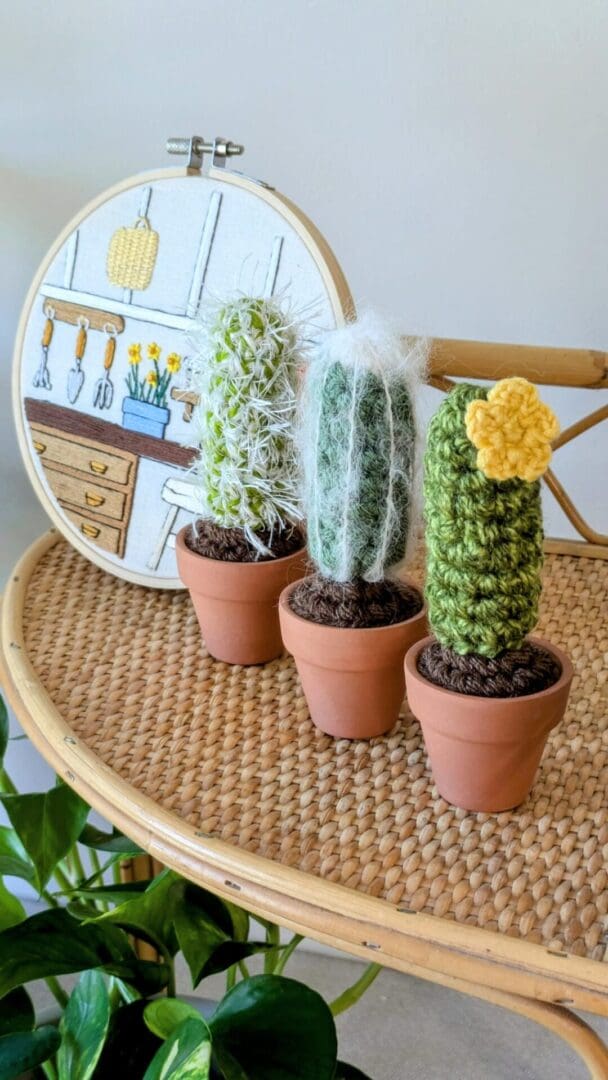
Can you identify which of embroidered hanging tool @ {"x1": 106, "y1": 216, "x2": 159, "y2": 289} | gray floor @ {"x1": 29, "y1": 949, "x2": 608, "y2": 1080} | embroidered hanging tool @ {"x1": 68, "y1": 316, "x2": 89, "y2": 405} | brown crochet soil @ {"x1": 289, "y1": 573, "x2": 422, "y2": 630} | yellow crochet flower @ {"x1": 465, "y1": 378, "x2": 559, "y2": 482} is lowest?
gray floor @ {"x1": 29, "y1": 949, "x2": 608, "y2": 1080}

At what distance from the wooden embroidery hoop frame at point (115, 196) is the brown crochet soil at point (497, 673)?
0.89 ft

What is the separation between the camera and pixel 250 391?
2.00 ft

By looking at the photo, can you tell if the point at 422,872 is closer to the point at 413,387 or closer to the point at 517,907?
the point at 517,907

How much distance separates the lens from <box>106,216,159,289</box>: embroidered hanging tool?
0.78 metres

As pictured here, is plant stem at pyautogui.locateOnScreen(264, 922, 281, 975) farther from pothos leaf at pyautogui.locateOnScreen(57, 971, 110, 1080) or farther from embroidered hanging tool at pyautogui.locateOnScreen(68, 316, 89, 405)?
embroidered hanging tool at pyautogui.locateOnScreen(68, 316, 89, 405)

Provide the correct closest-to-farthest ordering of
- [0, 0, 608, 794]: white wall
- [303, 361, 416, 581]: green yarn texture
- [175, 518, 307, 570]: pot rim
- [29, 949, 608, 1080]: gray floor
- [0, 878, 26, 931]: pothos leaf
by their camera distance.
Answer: [303, 361, 416, 581]: green yarn texture < [175, 518, 307, 570]: pot rim < [0, 878, 26, 931]: pothos leaf < [0, 0, 608, 794]: white wall < [29, 949, 608, 1080]: gray floor

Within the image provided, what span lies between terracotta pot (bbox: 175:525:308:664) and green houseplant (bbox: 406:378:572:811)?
14 cm

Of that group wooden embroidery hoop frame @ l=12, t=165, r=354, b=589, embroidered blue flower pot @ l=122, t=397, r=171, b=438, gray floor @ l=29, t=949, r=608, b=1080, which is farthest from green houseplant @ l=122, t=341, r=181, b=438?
gray floor @ l=29, t=949, r=608, b=1080

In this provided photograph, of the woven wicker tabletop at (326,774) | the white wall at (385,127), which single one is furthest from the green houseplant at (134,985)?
the white wall at (385,127)

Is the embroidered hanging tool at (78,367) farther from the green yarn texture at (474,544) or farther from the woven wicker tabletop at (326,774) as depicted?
the green yarn texture at (474,544)

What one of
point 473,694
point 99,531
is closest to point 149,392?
point 99,531

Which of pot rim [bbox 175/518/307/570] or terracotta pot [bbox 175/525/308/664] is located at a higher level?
pot rim [bbox 175/518/307/570]

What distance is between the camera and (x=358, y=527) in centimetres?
56

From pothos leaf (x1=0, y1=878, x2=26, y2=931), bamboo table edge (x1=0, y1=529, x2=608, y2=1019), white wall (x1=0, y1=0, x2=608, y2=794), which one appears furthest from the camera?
white wall (x1=0, y1=0, x2=608, y2=794)
